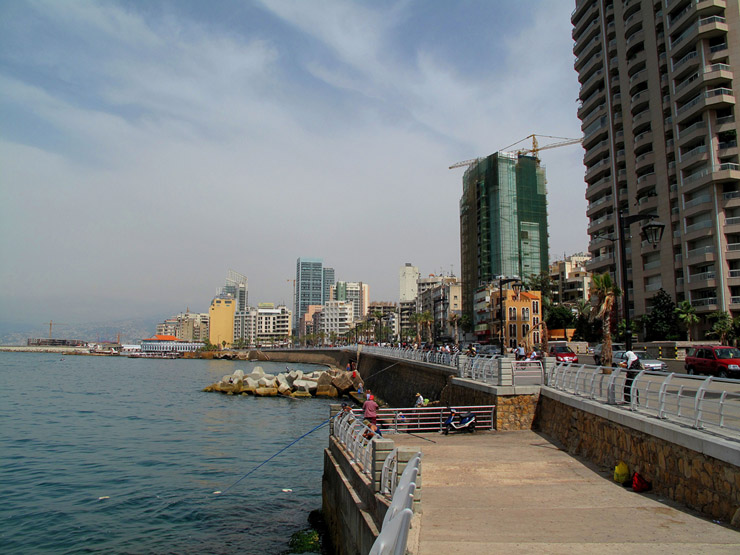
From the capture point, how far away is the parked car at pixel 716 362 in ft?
71.6

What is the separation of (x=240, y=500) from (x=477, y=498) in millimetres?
9933

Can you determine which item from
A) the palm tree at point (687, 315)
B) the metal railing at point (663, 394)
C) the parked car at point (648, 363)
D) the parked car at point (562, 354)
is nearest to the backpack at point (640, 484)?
the metal railing at point (663, 394)

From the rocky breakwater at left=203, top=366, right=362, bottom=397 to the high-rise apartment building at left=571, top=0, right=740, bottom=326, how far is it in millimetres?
25627

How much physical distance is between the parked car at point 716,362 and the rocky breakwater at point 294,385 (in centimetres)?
3051

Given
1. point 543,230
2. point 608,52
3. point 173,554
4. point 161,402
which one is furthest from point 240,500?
point 543,230

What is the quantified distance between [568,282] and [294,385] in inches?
2610

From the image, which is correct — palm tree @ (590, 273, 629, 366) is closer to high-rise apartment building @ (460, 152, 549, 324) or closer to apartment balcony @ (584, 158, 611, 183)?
apartment balcony @ (584, 158, 611, 183)

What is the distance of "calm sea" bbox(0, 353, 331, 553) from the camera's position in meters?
13.8

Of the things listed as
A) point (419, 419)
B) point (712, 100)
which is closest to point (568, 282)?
point (712, 100)

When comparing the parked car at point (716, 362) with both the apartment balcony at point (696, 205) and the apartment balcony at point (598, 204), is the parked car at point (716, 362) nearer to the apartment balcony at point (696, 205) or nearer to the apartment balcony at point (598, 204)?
the apartment balcony at point (696, 205)

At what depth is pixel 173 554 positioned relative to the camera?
12609 mm

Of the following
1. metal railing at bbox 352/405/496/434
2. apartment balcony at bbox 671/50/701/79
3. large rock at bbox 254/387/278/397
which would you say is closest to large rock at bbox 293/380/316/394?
large rock at bbox 254/387/278/397

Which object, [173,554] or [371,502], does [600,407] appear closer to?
[371,502]

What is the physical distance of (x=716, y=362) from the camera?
72.7ft
